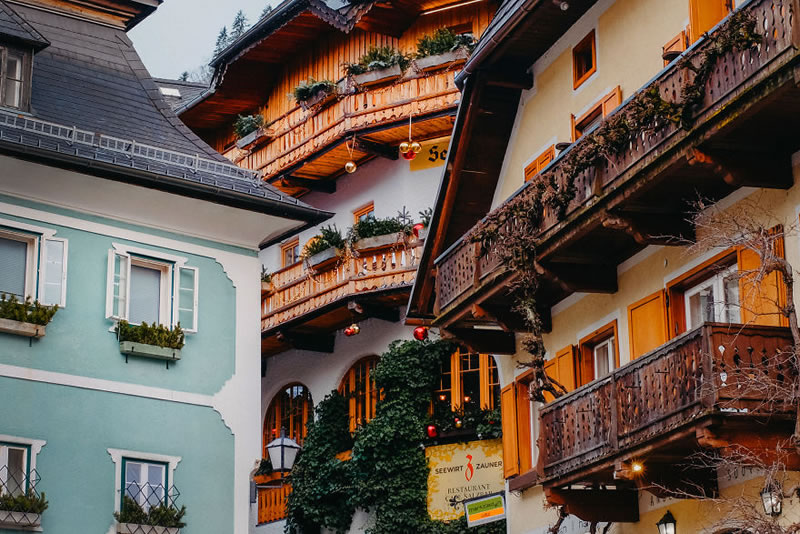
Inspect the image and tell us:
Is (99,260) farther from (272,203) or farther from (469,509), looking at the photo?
(469,509)

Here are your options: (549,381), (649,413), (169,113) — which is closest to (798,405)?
(649,413)

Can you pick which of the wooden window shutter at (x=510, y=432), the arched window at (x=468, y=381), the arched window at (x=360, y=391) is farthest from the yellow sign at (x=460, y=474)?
the wooden window shutter at (x=510, y=432)

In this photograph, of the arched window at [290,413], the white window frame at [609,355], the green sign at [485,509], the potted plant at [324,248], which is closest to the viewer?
the white window frame at [609,355]

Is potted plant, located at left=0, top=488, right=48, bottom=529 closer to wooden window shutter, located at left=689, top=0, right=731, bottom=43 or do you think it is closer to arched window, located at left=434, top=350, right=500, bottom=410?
Result: wooden window shutter, located at left=689, top=0, right=731, bottom=43

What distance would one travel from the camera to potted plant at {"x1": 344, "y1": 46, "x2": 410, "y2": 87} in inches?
1278

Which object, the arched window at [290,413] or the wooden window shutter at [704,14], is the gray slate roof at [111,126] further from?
the arched window at [290,413]

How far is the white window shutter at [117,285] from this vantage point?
78.0 ft

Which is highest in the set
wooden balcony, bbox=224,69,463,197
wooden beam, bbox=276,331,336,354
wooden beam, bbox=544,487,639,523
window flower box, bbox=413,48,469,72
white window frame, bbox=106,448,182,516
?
window flower box, bbox=413,48,469,72

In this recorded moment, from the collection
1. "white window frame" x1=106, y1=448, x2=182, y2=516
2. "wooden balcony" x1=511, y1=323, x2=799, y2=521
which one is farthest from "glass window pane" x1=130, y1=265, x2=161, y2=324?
"wooden balcony" x1=511, y1=323, x2=799, y2=521

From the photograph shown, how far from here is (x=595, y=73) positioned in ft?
74.3

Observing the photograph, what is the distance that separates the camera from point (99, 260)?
2391 centimetres

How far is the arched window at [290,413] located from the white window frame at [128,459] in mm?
11022

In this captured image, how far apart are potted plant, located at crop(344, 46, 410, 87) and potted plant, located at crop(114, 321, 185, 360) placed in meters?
10.0

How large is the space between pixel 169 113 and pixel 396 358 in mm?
7771
